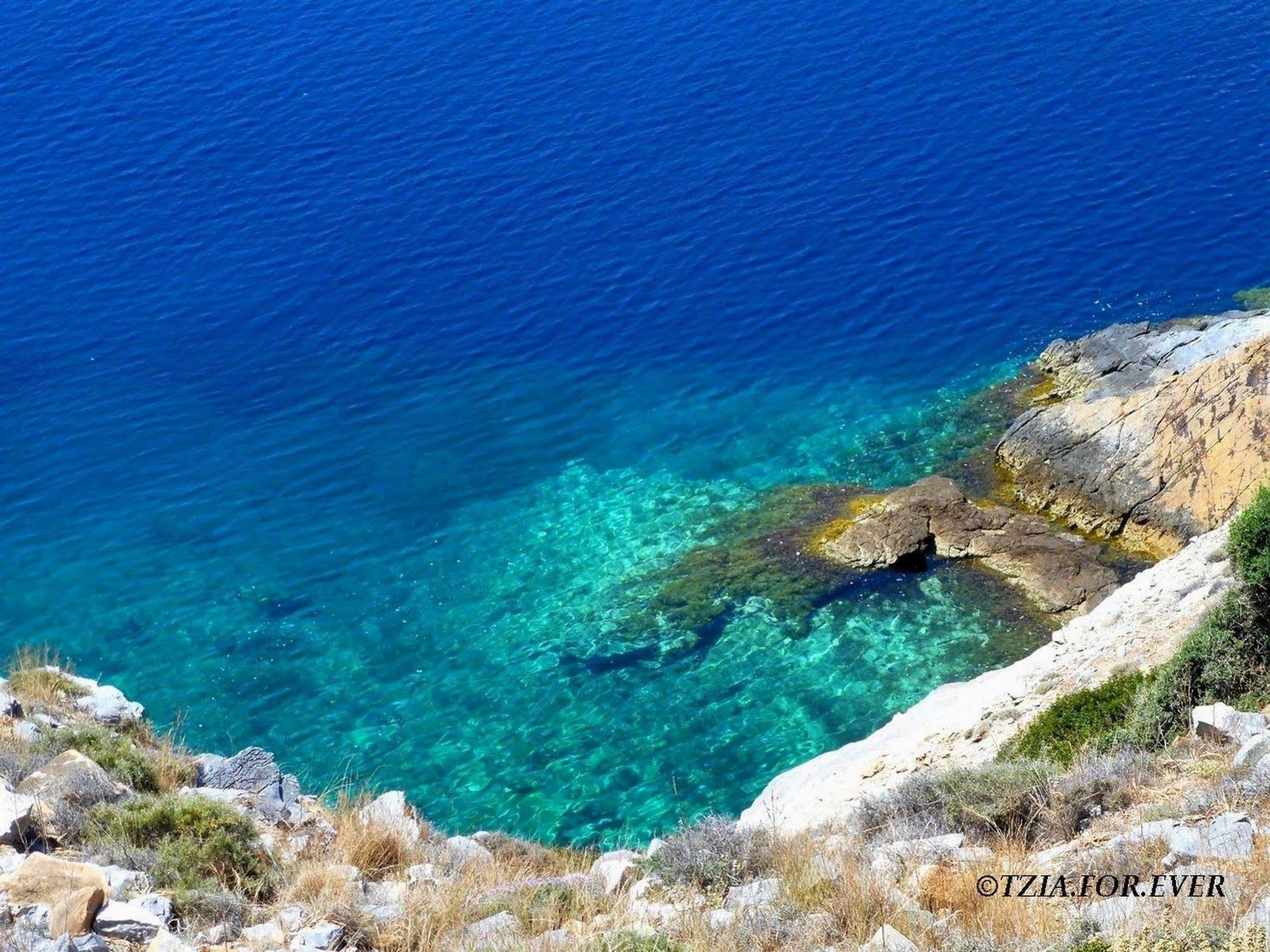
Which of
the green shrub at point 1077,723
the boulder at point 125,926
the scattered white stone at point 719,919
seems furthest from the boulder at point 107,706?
the green shrub at point 1077,723

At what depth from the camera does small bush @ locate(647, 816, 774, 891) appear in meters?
12.6

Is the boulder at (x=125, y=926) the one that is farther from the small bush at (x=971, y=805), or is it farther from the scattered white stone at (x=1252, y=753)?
the scattered white stone at (x=1252, y=753)

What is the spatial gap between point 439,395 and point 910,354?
14.1m

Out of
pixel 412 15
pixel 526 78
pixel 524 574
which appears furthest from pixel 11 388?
pixel 412 15

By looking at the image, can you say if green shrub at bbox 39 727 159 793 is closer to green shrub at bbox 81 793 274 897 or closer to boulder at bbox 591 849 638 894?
green shrub at bbox 81 793 274 897

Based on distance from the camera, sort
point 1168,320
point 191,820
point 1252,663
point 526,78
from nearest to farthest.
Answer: point 191,820 < point 1252,663 < point 1168,320 < point 526,78

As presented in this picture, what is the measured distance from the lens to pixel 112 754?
15125 mm

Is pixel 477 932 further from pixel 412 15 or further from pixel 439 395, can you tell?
pixel 412 15

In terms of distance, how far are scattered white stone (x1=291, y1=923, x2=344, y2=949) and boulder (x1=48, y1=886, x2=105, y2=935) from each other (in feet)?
5.45

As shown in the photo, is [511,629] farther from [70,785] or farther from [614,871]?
[614,871]

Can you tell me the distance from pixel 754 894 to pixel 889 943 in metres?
2.03

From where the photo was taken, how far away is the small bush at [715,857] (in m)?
12.6

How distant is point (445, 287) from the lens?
4397 cm

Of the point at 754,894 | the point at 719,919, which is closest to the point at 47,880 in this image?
the point at 719,919
